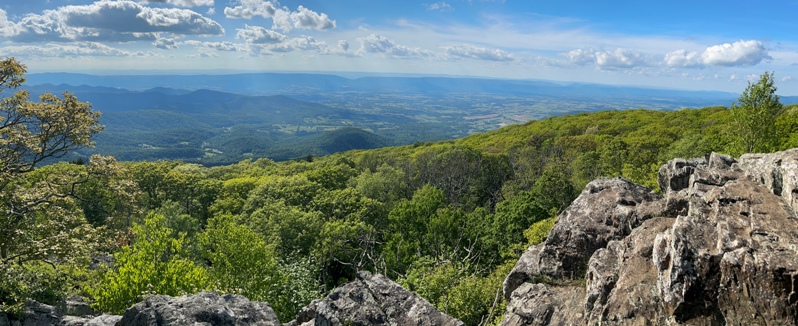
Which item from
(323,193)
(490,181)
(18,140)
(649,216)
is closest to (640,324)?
(649,216)

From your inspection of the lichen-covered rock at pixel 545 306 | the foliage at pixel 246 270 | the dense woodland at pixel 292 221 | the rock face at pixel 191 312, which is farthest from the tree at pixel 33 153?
the lichen-covered rock at pixel 545 306

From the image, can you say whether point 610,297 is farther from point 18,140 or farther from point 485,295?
point 18,140

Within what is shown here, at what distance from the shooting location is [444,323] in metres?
16.0

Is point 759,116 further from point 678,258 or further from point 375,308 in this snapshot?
point 375,308

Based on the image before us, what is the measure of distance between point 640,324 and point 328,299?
11.4 meters

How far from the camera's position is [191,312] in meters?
16.2

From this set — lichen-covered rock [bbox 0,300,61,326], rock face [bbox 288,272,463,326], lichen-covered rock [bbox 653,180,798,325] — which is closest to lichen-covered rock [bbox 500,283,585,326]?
rock face [bbox 288,272,463,326]

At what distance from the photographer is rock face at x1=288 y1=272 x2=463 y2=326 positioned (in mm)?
16359

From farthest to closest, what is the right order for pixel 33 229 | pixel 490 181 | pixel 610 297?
pixel 490 181, pixel 33 229, pixel 610 297

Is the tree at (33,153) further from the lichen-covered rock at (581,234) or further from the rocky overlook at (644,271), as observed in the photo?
the lichen-covered rock at (581,234)

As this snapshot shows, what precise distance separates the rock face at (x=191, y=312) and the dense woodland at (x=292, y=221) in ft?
32.6

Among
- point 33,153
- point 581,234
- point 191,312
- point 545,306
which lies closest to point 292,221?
point 33,153

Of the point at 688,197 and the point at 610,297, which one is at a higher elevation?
the point at 688,197

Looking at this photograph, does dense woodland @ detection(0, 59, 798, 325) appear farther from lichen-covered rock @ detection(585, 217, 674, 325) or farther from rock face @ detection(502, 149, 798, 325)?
lichen-covered rock @ detection(585, 217, 674, 325)
